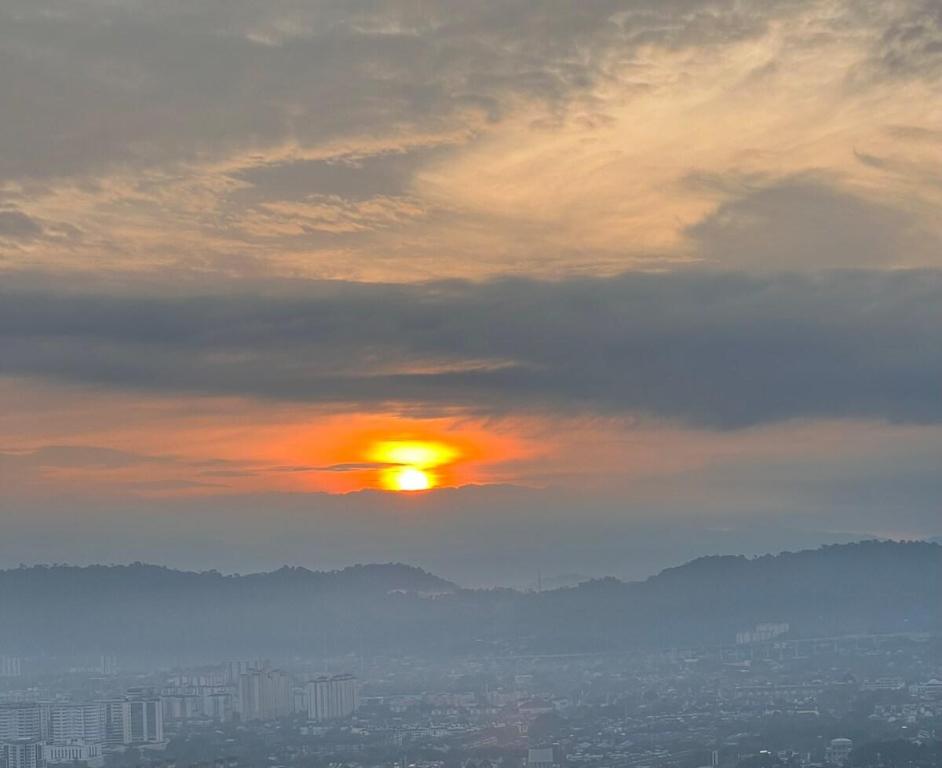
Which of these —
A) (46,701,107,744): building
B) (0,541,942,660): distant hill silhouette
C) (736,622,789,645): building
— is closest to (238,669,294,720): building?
(46,701,107,744): building

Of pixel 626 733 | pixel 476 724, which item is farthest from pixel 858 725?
pixel 476 724

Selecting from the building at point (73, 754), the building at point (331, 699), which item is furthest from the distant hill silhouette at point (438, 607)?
the building at point (73, 754)

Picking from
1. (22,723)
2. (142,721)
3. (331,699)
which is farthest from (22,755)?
(331,699)

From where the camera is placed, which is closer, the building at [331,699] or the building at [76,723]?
the building at [76,723]

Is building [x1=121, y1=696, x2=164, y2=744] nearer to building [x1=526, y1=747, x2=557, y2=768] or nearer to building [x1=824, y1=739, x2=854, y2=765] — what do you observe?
building [x1=526, y1=747, x2=557, y2=768]

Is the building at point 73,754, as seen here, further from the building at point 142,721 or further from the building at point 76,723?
the building at point 142,721

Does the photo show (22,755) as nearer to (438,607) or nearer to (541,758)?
(541,758)
